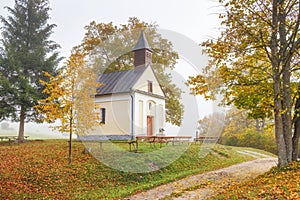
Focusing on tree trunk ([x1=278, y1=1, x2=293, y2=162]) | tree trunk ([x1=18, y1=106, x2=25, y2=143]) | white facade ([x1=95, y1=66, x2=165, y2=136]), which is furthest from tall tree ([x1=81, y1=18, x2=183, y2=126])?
tree trunk ([x1=278, y1=1, x2=293, y2=162])

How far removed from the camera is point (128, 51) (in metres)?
28.9

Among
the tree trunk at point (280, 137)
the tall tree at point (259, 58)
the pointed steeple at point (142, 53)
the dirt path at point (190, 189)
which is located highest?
the pointed steeple at point (142, 53)

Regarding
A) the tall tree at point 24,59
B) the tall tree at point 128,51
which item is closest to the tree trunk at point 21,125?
the tall tree at point 24,59

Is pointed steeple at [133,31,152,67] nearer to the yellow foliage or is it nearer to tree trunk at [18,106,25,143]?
the yellow foliage

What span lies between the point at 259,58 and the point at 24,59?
18816 mm

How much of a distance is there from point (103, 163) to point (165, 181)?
3.46 meters

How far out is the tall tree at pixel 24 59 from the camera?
20.2 meters

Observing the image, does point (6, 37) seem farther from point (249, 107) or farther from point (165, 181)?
point (249, 107)

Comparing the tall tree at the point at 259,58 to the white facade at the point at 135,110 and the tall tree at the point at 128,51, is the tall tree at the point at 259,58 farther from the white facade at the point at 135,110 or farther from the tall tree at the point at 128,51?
the tall tree at the point at 128,51

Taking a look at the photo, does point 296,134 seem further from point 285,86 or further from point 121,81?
point 121,81

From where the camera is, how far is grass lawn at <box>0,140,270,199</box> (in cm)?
949

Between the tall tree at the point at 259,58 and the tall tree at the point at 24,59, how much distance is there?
15855mm

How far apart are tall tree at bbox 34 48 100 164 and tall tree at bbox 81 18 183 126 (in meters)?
13.7

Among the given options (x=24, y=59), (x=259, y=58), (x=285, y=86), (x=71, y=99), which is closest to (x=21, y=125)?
(x=24, y=59)
